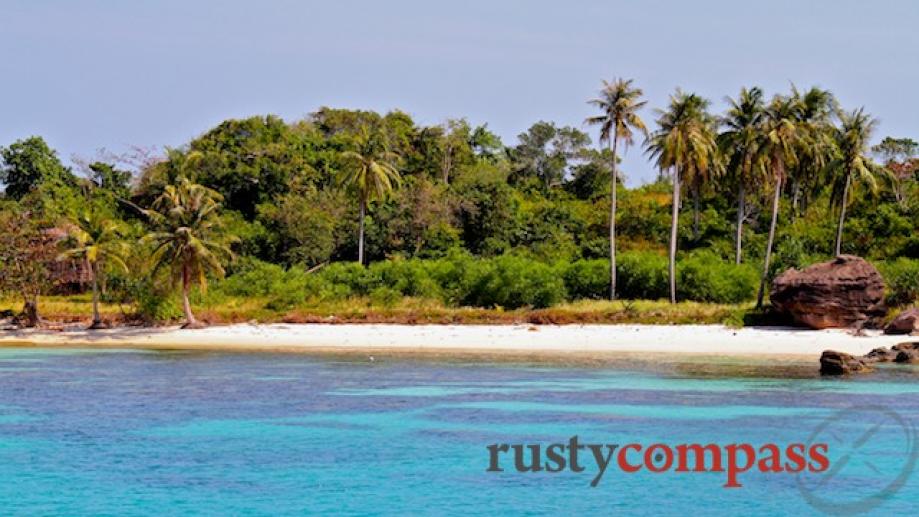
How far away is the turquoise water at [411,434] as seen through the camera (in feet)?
61.2

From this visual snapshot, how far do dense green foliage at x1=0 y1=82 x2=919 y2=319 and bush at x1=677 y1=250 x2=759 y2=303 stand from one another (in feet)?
0.35

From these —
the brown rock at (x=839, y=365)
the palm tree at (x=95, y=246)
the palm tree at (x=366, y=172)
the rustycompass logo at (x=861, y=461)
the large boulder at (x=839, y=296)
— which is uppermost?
the palm tree at (x=366, y=172)

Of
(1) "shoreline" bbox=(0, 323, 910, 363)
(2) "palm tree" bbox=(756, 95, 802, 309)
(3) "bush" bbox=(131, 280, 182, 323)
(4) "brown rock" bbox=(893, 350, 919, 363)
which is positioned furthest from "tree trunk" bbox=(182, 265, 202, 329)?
(4) "brown rock" bbox=(893, 350, 919, 363)

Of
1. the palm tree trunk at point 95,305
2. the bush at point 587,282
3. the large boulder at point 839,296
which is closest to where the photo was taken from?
the large boulder at point 839,296

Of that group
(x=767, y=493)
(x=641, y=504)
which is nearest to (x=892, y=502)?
(x=767, y=493)

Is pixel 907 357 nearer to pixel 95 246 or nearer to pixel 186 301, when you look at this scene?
pixel 186 301

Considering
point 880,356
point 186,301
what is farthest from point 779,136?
point 186,301

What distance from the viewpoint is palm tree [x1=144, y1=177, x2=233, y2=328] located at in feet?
158

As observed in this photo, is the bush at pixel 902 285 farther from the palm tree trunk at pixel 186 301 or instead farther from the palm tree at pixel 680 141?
the palm tree trunk at pixel 186 301

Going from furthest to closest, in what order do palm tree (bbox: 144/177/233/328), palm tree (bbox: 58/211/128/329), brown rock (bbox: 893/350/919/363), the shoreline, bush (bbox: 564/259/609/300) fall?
bush (bbox: 564/259/609/300) → palm tree (bbox: 144/177/233/328) → palm tree (bbox: 58/211/128/329) → the shoreline → brown rock (bbox: 893/350/919/363)

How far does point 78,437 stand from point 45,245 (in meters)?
29.5

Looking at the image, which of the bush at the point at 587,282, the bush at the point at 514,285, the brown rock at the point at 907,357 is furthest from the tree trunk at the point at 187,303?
the brown rock at the point at 907,357

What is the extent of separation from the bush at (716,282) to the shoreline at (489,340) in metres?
6.45

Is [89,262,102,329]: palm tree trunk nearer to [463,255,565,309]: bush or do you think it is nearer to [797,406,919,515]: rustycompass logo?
[463,255,565,309]: bush
